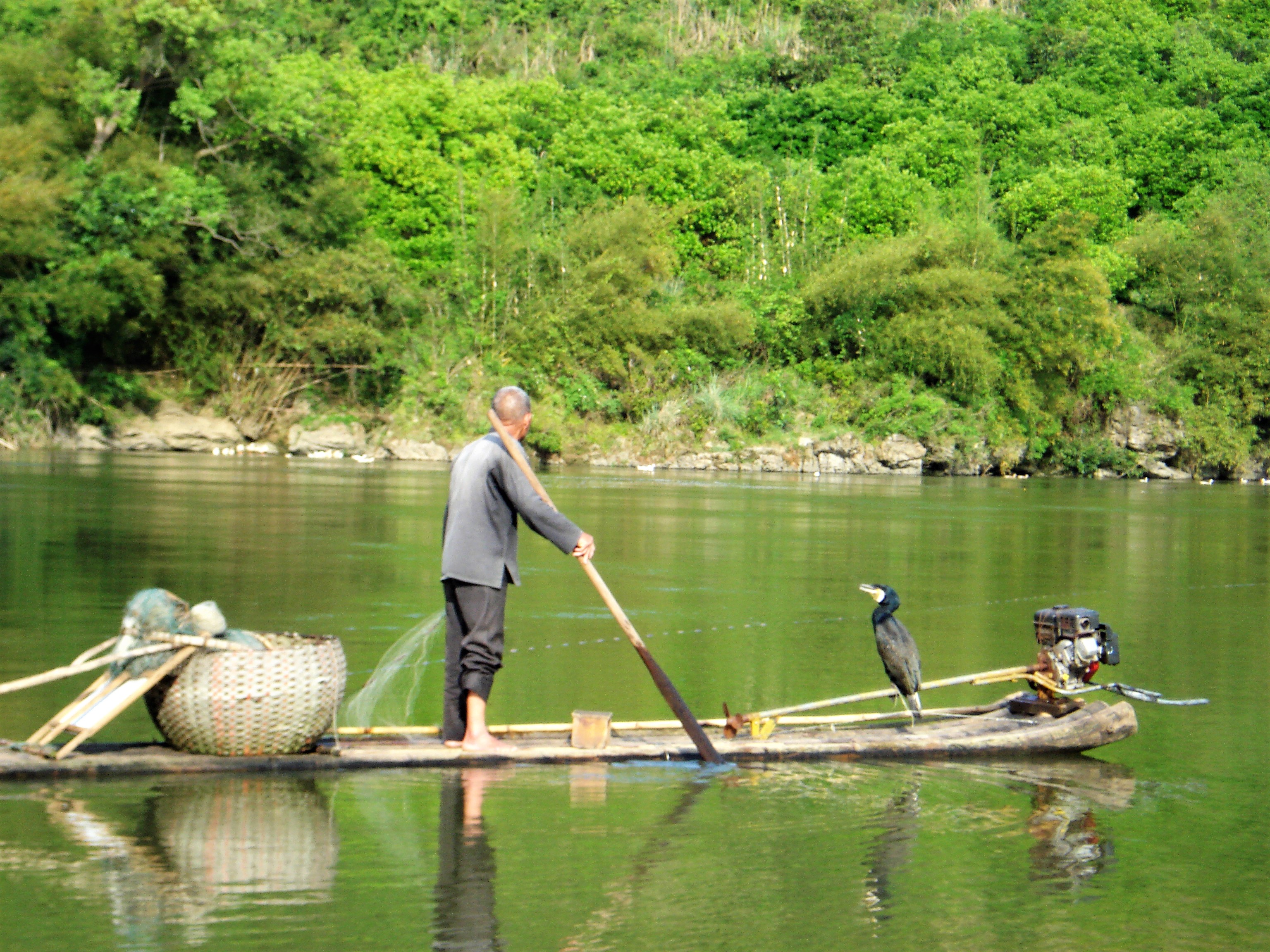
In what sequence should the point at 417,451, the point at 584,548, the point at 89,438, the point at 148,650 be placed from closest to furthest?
→ the point at 148,650 < the point at 584,548 < the point at 89,438 < the point at 417,451

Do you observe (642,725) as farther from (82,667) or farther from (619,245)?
(619,245)

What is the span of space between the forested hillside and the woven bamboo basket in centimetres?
3563

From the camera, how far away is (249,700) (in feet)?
20.6

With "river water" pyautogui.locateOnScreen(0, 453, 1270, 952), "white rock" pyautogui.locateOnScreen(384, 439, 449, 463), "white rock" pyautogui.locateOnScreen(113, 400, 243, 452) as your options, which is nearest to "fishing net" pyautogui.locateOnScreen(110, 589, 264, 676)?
"river water" pyautogui.locateOnScreen(0, 453, 1270, 952)

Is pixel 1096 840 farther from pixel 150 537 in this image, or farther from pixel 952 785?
pixel 150 537

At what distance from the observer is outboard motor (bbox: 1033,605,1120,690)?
8023 millimetres

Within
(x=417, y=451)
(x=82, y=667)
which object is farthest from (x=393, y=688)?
(x=417, y=451)

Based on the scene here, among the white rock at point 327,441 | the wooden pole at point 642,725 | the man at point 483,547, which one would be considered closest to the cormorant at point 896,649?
the wooden pole at point 642,725

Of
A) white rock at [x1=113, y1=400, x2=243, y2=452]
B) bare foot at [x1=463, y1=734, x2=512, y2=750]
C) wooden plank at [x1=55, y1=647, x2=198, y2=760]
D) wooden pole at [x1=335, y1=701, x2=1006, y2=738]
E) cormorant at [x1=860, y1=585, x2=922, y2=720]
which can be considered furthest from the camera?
white rock at [x1=113, y1=400, x2=243, y2=452]

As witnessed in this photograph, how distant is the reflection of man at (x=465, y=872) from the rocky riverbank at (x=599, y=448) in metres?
36.3

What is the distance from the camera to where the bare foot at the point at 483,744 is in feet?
22.1

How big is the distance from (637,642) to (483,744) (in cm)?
88

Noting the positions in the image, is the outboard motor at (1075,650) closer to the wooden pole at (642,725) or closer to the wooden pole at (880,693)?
the wooden pole at (880,693)

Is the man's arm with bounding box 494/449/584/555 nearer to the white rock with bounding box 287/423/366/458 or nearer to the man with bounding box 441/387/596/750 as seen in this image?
the man with bounding box 441/387/596/750
